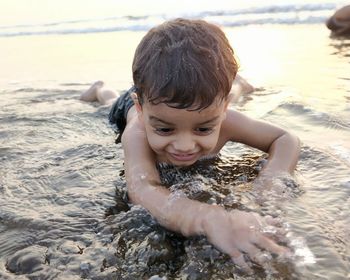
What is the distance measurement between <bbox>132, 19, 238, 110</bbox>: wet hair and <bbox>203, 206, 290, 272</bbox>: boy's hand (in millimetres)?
537

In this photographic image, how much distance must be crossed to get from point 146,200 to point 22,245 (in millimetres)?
575

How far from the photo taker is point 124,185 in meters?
2.84

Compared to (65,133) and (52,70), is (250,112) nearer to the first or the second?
(65,133)

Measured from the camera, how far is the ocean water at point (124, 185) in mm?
1919

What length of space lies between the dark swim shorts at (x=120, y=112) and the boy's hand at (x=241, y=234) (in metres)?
2.04

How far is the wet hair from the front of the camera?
2293 millimetres

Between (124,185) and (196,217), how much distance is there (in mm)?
834

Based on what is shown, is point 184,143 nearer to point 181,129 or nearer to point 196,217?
point 181,129

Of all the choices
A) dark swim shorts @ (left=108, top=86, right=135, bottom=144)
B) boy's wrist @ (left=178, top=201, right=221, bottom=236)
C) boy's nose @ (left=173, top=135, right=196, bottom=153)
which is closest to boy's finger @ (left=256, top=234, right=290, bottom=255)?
boy's wrist @ (left=178, top=201, right=221, bottom=236)

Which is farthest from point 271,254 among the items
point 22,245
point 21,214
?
point 21,214

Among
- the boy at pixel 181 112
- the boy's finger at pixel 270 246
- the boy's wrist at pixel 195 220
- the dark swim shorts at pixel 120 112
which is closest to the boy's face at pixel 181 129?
the boy at pixel 181 112

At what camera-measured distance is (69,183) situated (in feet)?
9.58

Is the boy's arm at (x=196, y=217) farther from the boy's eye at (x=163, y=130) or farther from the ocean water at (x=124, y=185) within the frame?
the boy's eye at (x=163, y=130)

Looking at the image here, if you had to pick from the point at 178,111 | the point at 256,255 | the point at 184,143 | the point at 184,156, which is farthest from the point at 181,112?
the point at 256,255
